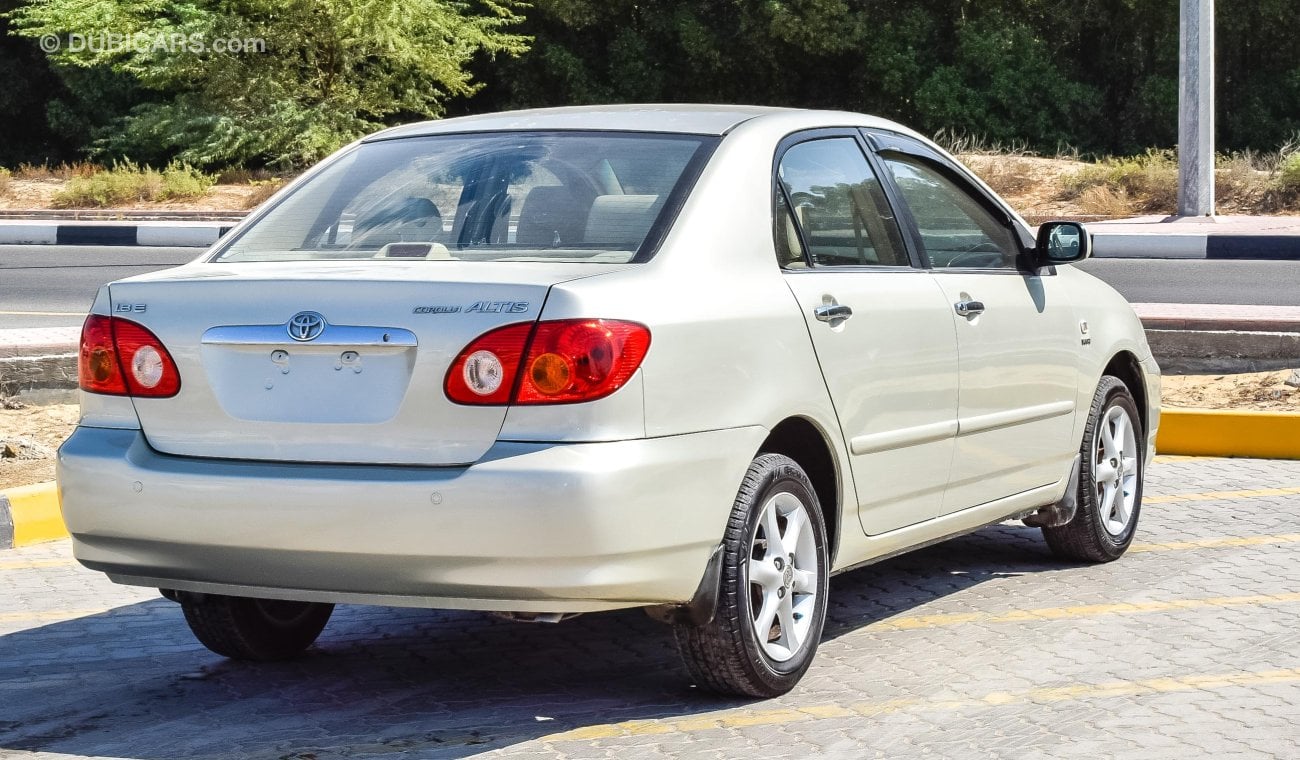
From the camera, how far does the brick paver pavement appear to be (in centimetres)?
432

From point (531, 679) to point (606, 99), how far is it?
36055 millimetres

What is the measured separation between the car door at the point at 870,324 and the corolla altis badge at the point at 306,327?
1288 mm

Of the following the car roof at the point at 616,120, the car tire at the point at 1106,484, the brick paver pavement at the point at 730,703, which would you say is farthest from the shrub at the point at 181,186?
the car roof at the point at 616,120

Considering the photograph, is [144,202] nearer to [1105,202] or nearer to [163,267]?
[163,267]

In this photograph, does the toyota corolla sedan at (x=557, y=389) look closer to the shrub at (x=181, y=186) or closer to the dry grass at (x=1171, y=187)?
the dry grass at (x=1171, y=187)

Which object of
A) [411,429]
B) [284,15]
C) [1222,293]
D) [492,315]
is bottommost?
[1222,293]

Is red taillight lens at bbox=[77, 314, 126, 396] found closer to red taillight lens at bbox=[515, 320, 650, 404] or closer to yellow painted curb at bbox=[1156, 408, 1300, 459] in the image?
red taillight lens at bbox=[515, 320, 650, 404]

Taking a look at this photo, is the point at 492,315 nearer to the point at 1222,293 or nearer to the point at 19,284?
the point at 1222,293

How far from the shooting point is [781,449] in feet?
15.7

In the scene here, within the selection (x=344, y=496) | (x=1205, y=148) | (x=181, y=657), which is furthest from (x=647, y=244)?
(x=1205, y=148)

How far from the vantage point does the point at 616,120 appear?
5.17m

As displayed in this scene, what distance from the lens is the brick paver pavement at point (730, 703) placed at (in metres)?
4.32

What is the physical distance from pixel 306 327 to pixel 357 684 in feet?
4.09

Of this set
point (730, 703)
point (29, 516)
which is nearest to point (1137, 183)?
point (29, 516)
